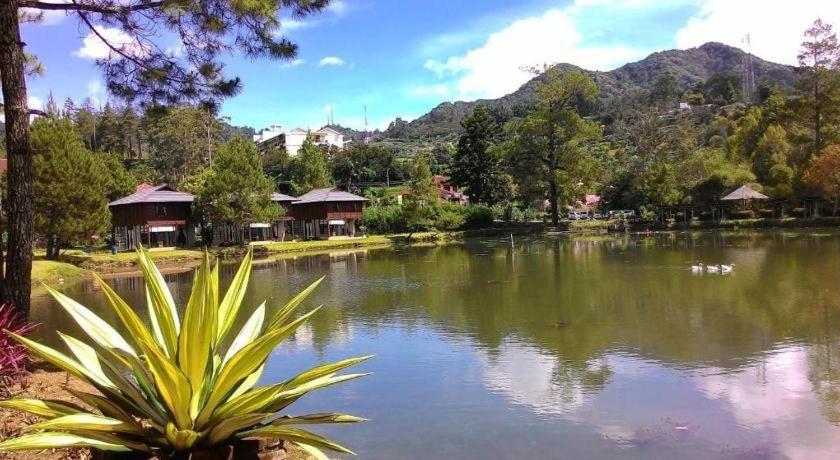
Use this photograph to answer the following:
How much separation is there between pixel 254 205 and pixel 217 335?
122 feet

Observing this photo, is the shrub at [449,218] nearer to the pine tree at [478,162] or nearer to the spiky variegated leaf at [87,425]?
the pine tree at [478,162]

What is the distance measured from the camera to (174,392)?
9.91ft

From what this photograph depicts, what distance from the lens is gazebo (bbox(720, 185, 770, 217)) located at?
130 feet

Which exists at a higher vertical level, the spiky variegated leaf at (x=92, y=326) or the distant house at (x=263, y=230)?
the distant house at (x=263, y=230)

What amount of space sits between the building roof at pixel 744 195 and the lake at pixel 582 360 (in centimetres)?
2041

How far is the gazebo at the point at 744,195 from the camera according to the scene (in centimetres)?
3972

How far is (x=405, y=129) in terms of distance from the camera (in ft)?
557

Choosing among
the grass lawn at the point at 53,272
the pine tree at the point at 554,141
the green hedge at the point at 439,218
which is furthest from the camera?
the green hedge at the point at 439,218

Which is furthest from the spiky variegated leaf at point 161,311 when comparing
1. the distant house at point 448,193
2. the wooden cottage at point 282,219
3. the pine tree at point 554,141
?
the distant house at point 448,193

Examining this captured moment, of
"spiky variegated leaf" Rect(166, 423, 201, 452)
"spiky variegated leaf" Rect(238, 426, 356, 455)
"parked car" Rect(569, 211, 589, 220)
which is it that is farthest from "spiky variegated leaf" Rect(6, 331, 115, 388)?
"parked car" Rect(569, 211, 589, 220)

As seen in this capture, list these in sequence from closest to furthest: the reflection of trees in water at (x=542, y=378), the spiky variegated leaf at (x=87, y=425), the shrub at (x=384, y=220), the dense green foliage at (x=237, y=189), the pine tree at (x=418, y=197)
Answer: the spiky variegated leaf at (x=87, y=425) → the reflection of trees in water at (x=542, y=378) → the dense green foliage at (x=237, y=189) → the pine tree at (x=418, y=197) → the shrub at (x=384, y=220)

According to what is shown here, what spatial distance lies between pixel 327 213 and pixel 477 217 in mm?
12306

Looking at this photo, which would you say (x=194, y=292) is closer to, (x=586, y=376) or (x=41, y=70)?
(x=586, y=376)

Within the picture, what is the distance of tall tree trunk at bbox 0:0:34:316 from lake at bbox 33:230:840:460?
3410mm
